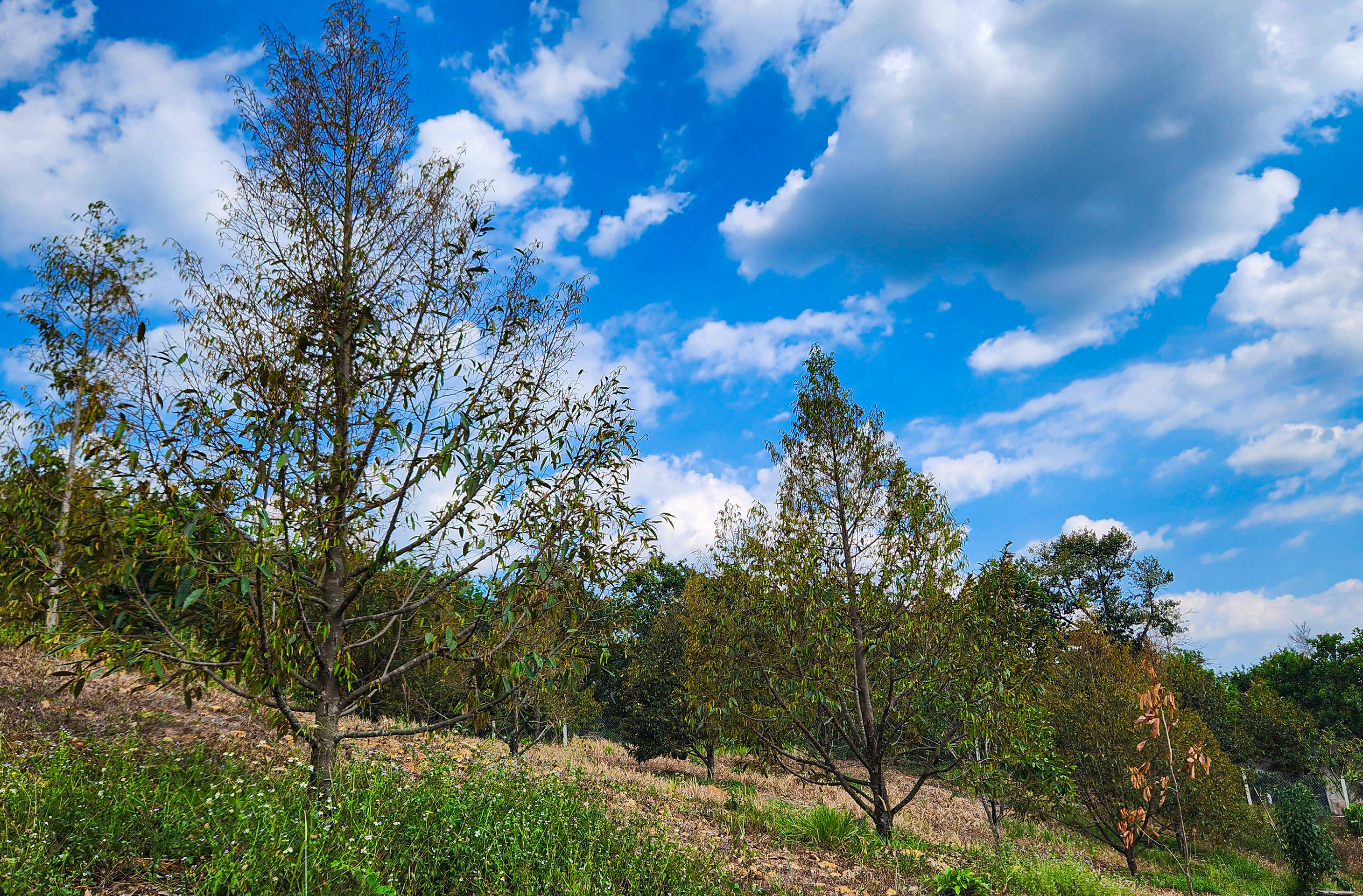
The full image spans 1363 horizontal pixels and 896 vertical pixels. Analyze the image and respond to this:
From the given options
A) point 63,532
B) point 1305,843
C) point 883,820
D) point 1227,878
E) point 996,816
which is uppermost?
point 63,532

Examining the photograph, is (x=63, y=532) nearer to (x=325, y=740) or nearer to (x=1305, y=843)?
(x=325, y=740)

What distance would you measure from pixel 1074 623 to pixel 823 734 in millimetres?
18031

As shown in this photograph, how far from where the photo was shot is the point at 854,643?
31.2ft

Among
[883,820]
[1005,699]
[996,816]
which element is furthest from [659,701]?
[1005,699]

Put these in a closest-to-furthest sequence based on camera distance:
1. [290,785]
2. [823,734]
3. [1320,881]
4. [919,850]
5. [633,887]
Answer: [633,887] < [290,785] < [919,850] < [823,734] < [1320,881]

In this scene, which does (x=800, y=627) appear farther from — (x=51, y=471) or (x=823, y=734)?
(x=51, y=471)

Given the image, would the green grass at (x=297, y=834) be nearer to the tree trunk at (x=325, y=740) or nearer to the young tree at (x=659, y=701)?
the tree trunk at (x=325, y=740)

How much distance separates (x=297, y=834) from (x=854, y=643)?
7394 millimetres

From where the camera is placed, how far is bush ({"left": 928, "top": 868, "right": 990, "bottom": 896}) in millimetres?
6746

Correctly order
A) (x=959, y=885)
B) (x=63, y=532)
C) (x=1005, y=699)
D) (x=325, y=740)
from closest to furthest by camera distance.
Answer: (x=63, y=532), (x=325, y=740), (x=959, y=885), (x=1005, y=699)

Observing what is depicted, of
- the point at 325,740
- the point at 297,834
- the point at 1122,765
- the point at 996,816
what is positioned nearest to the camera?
the point at 297,834

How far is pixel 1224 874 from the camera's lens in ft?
56.7

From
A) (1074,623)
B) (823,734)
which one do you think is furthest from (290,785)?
(1074,623)

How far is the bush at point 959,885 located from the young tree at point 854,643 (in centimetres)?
168
